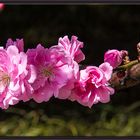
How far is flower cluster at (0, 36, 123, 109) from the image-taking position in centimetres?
124

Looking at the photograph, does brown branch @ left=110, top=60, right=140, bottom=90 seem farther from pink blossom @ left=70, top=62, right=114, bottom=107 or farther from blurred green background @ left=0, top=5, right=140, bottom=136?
blurred green background @ left=0, top=5, right=140, bottom=136

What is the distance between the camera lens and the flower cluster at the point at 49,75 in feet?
4.05

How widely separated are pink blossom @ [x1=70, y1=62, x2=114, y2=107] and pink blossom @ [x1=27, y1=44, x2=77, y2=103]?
0.04 metres

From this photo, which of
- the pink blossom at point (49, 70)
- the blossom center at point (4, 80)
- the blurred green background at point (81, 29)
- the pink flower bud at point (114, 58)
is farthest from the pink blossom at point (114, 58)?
the blurred green background at point (81, 29)

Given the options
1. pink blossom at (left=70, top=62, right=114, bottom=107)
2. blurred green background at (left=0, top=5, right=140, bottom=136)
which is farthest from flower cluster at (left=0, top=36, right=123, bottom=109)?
blurred green background at (left=0, top=5, right=140, bottom=136)

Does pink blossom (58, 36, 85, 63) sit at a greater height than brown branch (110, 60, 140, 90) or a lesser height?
greater

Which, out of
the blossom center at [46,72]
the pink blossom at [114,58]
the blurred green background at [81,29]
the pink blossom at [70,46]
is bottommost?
the blossom center at [46,72]

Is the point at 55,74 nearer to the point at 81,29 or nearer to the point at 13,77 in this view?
the point at 13,77

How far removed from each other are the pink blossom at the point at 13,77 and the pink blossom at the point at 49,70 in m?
0.03

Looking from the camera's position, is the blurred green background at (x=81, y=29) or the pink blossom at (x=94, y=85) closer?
the pink blossom at (x=94, y=85)

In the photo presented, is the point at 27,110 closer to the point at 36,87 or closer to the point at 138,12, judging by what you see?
the point at 138,12

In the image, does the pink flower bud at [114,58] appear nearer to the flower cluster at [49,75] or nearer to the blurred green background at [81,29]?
the flower cluster at [49,75]

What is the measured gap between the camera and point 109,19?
4.84 metres

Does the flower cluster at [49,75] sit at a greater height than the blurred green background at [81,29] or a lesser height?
lesser
